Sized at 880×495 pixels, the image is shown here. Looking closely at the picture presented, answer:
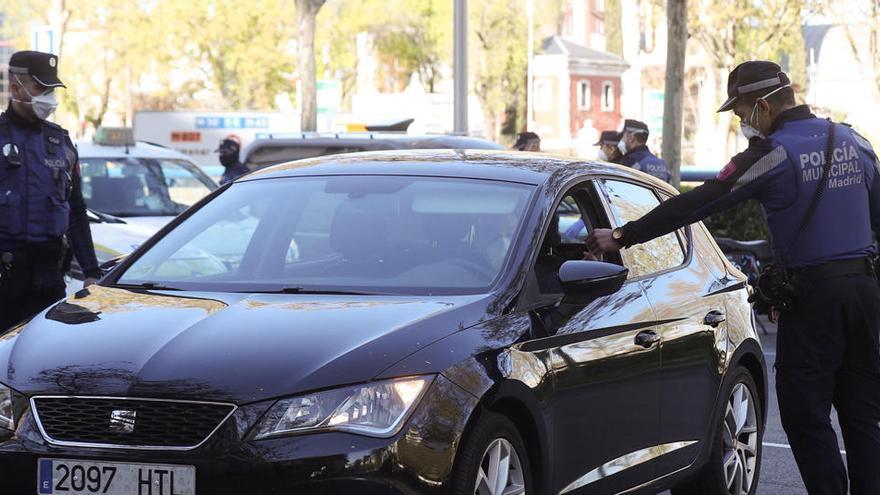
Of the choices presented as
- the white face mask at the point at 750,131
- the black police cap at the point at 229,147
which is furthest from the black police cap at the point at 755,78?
the black police cap at the point at 229,147

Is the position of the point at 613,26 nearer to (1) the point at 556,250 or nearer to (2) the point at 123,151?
(2) the point at 123,151

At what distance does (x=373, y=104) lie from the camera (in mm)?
84000

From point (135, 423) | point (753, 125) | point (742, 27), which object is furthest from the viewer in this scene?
point (742, 27)

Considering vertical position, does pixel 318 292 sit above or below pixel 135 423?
above

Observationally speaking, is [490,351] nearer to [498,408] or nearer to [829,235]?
[498,408]

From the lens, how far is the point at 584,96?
109875mm

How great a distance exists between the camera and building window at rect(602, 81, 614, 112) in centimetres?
11206

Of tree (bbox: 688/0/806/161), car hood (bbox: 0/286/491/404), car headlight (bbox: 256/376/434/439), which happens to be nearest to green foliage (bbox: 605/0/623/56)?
tree (bbox: 688/0/806/161)

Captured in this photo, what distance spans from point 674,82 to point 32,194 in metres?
13.5

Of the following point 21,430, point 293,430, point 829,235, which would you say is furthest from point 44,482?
point 829,235

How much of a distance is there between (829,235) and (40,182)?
3.49 meters

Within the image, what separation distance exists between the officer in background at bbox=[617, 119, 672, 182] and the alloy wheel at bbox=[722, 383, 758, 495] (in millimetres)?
7309

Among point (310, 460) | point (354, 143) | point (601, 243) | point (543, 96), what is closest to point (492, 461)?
point (310, 460)

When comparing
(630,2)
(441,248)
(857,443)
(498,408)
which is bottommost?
(857,443)
